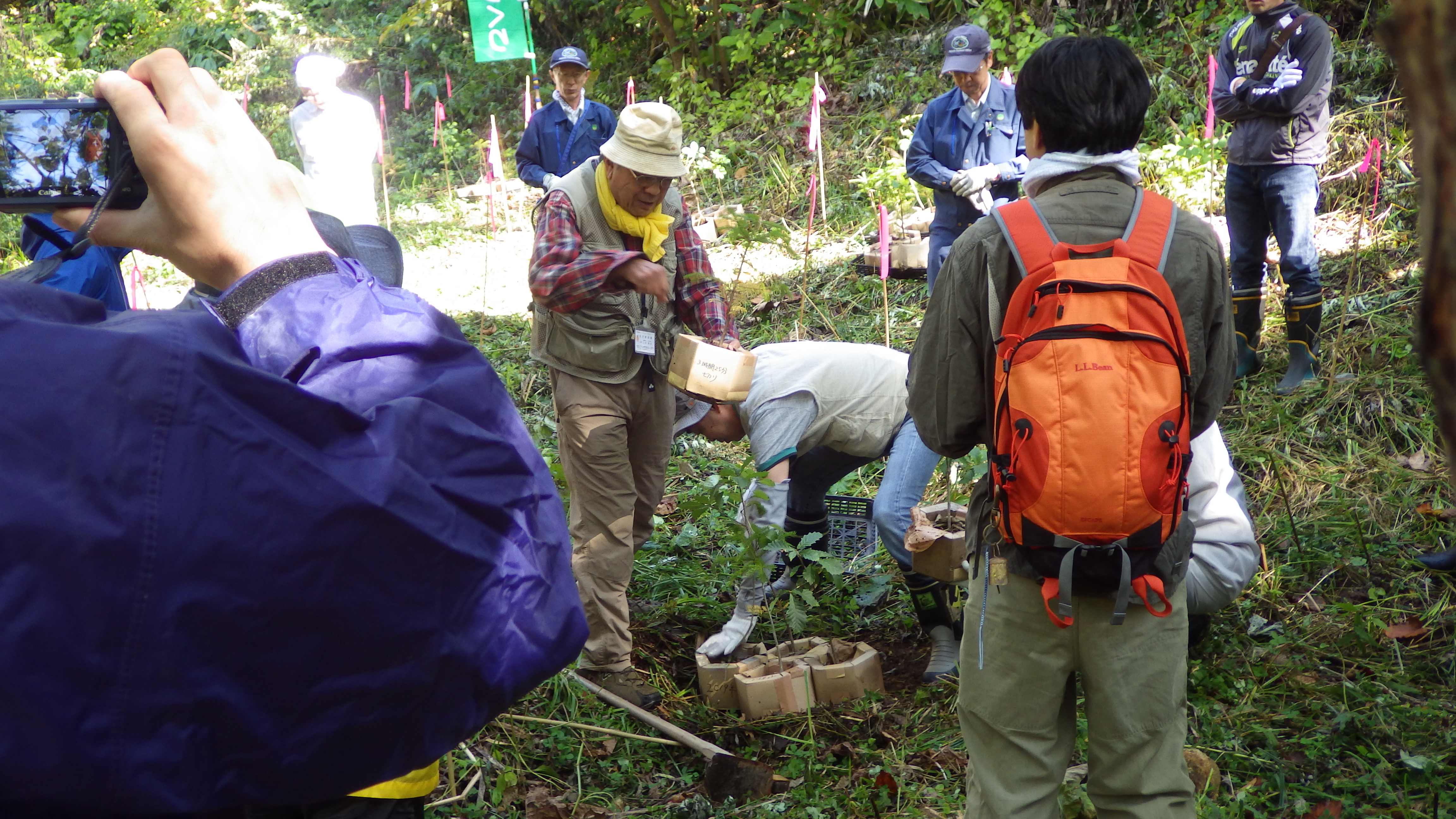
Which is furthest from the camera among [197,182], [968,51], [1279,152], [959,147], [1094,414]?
[959,147]

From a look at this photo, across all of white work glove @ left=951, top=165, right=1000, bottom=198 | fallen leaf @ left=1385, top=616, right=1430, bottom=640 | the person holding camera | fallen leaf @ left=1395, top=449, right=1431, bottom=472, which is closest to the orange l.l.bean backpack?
the person holding camera

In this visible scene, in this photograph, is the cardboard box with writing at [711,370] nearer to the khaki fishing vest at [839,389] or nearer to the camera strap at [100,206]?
the khaki fishing vest at [839,389]

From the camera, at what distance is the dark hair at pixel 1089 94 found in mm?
2113

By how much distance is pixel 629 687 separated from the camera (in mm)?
3855

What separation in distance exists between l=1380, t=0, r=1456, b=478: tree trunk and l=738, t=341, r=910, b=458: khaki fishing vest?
3093 millimetres

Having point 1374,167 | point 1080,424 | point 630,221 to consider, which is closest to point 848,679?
point 630,221

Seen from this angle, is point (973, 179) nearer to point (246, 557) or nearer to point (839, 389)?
point (839, 389)

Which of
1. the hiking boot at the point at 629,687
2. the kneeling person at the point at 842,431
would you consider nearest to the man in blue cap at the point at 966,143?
the kneeling person at the point at 842,431

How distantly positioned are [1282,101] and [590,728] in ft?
13.6

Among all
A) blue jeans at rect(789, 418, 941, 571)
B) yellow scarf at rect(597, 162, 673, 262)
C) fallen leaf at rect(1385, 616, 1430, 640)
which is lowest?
fallen leaf at rect(1385, 616, 1430, 640)

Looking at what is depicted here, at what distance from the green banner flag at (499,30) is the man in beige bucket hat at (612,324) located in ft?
15.2

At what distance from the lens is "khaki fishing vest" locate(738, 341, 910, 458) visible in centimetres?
376

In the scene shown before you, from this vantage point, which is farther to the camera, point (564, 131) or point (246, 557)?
point (564, 131)

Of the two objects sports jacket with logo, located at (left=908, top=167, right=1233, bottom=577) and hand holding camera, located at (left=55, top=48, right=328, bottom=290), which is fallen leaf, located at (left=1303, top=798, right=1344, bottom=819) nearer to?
sports jacket with logo, located at (left=908, top=167, right=1233, bottom=577)
